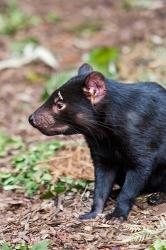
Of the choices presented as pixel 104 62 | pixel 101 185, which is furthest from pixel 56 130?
pixel 104 62

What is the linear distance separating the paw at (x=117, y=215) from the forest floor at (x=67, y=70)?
7cm

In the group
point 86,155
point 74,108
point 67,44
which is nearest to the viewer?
point 74,108

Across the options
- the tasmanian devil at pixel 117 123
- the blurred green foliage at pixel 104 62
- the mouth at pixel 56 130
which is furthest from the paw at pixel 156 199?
the blurred green foliage at pixel 104 62

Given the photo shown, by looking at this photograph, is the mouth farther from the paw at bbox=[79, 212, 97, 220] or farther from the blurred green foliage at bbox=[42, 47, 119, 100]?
the blurred green foliage at bbox=[42, 47, 119, 100]

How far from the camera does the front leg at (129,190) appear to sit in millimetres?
5777

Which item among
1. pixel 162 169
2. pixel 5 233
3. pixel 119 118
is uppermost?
pixel 119 118

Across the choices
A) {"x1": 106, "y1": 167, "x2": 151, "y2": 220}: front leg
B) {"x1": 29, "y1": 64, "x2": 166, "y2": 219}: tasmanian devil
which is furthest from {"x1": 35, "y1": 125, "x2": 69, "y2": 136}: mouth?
{"x1": 106, "y1": 167, "x2": 151, "y2": 220}: front leg

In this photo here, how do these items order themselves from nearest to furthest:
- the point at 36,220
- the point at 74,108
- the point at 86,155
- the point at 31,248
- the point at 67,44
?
1. the point at 31,248
2. the point at 74,108
3. the point at 36,220
4. the point at 86,155
5. the point at 67,44

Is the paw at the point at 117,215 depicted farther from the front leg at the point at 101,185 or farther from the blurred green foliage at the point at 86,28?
the blurred green foliage at the point at 86,28

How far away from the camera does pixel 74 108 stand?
5695mm

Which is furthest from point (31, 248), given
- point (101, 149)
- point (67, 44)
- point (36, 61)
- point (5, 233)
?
point (67, 44)

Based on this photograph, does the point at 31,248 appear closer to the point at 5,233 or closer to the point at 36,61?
the point at 5,233

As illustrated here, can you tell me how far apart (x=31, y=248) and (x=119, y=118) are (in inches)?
50.1

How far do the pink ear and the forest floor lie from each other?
1.02 meters
